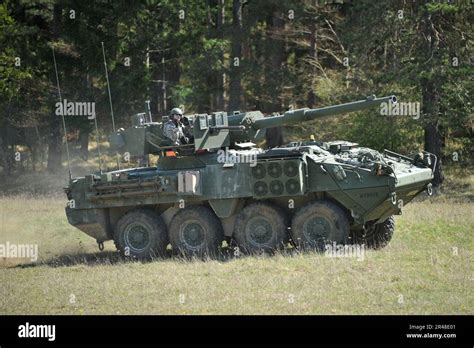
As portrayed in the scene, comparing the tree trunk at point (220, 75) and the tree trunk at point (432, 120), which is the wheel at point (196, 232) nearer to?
the tree trunk at point (432, 120)

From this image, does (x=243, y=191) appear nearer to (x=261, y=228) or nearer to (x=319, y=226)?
(x=261, y=228)

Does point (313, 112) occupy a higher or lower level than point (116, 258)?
higher

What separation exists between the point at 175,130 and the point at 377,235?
4.69 m

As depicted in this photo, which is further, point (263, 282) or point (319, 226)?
point (319, 226)

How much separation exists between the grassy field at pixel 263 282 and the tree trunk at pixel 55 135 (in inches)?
634

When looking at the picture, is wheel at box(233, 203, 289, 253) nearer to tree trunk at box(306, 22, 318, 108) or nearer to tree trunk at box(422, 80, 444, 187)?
tree trunk at box(422, 80, 444, 187)

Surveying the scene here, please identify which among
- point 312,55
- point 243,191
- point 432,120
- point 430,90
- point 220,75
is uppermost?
point 312,55

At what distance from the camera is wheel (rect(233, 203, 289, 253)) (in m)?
17.4

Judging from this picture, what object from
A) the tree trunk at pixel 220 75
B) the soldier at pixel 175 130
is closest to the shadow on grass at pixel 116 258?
the soldier at pixel 175 130

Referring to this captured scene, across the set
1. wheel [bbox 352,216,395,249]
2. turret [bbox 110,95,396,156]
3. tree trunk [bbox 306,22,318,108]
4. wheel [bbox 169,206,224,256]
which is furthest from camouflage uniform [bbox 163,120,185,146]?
tree trunk [bbox 306,22,318,108]

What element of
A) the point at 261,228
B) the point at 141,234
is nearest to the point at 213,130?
the point at 261,228

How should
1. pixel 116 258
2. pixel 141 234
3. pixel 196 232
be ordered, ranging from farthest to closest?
1. pixel 116 258
2. pixel 141 234
3. pixel 196 232

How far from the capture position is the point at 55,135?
3594cm
